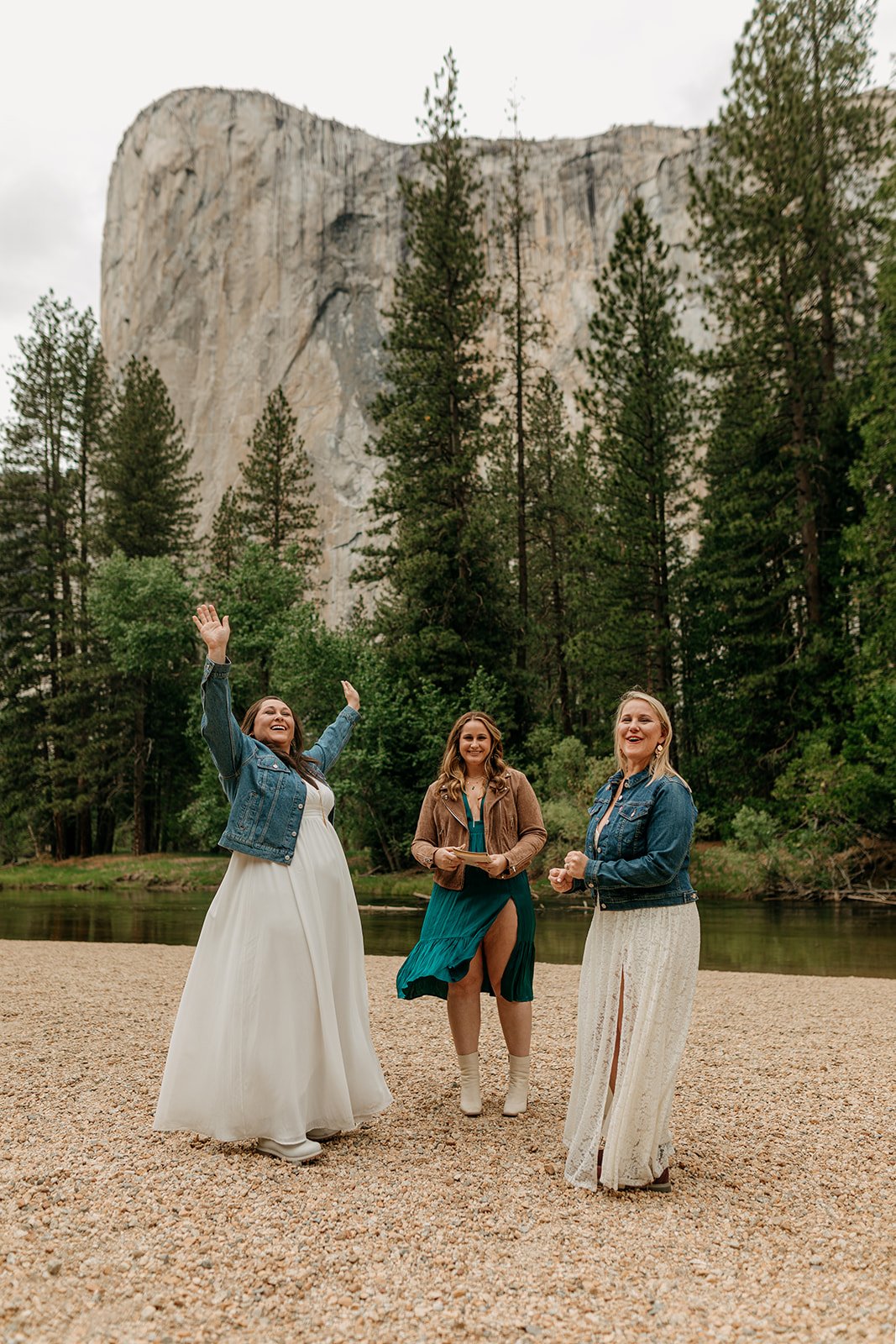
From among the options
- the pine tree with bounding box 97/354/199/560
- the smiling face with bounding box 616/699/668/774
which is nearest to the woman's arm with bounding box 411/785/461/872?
the smiling face with bounding box 616/699/668/774

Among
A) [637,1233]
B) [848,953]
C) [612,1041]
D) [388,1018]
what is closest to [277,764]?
[612,1041]

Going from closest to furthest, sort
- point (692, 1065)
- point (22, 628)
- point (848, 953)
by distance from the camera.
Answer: point (692, 1065), point (848, 953), point (22, 628)

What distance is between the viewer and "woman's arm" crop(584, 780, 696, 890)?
12.4 ft

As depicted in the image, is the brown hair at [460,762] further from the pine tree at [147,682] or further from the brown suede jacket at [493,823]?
the pine tree at [147,682]

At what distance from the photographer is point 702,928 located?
52.1ft

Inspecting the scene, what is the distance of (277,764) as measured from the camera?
4.60 meters

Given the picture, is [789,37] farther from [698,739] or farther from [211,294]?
[211,294]

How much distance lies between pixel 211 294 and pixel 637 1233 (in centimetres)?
5550

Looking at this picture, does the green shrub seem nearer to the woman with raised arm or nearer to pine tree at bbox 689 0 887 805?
pine tree at bbox 689 0 887 805

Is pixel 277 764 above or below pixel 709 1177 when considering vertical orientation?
above

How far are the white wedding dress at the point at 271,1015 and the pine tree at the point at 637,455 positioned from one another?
21500 mm

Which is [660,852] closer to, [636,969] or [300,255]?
[636,969]

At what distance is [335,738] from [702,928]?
12.1m

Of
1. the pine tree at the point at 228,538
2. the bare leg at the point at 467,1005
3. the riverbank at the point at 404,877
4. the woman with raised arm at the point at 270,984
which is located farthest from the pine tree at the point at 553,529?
the woman with raised arm at the point at 270,984
